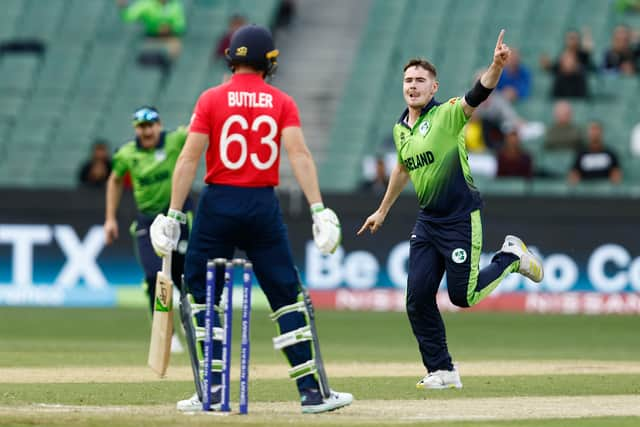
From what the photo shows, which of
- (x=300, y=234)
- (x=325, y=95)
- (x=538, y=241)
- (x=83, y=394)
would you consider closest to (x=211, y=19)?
(x=325, y=95)

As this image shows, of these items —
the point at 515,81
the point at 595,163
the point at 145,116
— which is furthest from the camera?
the point at 515,81

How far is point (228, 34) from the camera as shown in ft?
77.5

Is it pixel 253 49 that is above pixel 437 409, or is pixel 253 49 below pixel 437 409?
above

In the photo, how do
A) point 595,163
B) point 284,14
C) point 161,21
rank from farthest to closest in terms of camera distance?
point 284,14 < point 161,21 < point 595,163

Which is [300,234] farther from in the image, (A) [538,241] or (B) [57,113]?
(B) [57,113]

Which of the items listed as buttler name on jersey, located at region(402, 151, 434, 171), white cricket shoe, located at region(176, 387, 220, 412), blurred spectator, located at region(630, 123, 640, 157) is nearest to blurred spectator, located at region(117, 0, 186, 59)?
blurred spectator, located at region(630, 123, 640, 157)

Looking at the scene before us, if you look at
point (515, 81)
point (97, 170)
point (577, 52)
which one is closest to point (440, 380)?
point (97, 170)

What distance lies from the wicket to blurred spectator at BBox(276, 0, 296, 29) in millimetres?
17471

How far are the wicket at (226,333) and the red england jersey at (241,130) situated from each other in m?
0.49

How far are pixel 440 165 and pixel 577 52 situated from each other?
12.3 metres

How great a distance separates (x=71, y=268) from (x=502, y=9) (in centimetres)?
845

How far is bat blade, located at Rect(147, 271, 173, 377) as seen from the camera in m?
8.52

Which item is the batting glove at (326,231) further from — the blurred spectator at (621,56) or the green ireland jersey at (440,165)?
the blurred spectator at (621,56)

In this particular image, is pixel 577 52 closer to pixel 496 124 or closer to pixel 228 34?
pixel 496 124
